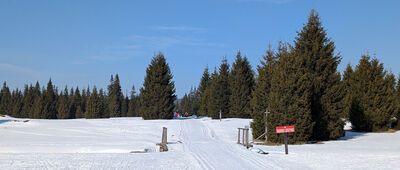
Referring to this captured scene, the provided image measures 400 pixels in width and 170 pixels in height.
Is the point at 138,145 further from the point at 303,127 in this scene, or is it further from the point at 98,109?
the point at 98,109

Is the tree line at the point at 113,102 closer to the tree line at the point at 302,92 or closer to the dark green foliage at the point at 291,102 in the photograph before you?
the tree line at the point at 302,92

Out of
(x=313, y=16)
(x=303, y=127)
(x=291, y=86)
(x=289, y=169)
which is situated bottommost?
(x=289, y=169)

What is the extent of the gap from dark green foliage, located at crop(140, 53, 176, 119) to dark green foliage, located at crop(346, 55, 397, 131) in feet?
60.4

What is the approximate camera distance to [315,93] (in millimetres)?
22875

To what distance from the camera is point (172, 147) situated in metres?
17.5

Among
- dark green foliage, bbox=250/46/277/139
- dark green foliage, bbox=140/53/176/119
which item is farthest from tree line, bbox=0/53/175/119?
dark green foliage, bbox=250/46/277/139

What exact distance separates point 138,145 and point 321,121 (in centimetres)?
1223

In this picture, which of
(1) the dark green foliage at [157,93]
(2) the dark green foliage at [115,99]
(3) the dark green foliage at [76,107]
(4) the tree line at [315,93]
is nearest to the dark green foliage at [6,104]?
(3) the dark green foliage at [76,107]

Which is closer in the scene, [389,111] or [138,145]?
[138,145]

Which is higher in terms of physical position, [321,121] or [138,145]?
[321,121]

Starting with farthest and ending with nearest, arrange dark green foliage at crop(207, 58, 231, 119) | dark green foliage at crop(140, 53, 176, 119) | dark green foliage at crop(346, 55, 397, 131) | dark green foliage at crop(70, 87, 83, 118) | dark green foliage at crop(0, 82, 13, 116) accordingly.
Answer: dark green foliage at crop(0, 82, 13, 116), dark green foliage at crop(70, 87, 83, 118), dark green foliage at crop(207, 58, 231, 119), dark green foliage at crop(140, 53, 176, 119), dark green foliage at crop(346, 55, 397, 131)

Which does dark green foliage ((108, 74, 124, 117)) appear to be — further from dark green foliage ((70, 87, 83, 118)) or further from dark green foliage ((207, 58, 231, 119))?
dark green foliage ((207, 58, 231, 119))

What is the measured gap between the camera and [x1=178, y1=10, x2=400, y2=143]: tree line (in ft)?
66.3

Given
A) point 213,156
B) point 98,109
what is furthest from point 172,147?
point 98,109
